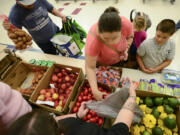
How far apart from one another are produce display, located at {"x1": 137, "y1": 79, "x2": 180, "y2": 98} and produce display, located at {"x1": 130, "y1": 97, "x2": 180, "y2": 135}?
136mm

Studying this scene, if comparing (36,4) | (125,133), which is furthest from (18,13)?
(125,133)

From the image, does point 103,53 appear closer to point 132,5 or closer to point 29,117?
point 29,117

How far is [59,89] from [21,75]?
705 millimetres

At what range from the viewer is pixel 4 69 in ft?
5.98

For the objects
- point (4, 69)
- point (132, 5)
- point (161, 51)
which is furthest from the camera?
point (132, 5)

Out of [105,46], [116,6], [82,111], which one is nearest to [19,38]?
[105,46]

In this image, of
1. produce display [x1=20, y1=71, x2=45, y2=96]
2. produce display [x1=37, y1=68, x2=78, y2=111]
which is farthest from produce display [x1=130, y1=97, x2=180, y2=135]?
produce display [x1=20, y1=71, x2=45, y2=96]

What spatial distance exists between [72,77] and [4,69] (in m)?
1.05

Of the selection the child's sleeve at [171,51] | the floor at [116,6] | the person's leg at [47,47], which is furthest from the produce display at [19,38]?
the child's sleeve at [171,51]

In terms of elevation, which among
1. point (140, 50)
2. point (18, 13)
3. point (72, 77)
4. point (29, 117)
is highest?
point (18, 13)

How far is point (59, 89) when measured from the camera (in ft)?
5.57

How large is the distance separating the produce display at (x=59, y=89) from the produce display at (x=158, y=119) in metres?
0.86

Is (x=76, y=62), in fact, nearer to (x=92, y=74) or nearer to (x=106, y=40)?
(x=92, y=74)

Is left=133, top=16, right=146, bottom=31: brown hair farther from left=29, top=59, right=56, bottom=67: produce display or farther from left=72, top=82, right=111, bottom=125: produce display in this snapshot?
left=29, top=59, right=56, bottom=67: produce display
